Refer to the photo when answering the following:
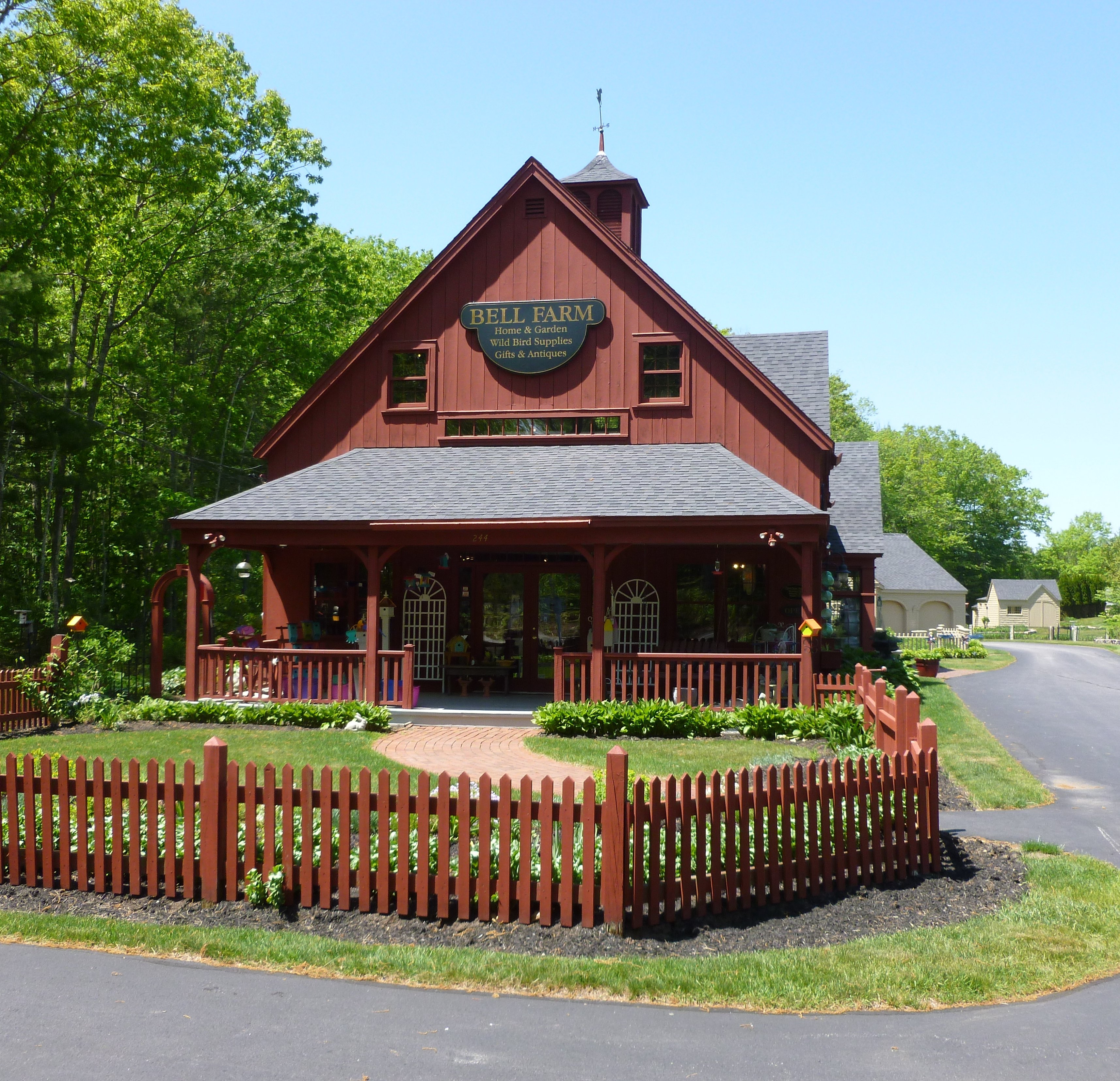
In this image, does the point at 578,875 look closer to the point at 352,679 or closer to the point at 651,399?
the point at 352,679

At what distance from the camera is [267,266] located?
1194 inches

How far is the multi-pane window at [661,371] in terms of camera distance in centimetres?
1930

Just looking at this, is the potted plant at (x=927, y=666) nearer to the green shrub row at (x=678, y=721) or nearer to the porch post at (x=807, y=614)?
the porch post at (x=807, y=614)

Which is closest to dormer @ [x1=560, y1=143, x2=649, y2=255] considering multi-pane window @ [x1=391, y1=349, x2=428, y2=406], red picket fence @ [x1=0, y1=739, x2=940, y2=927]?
multi-pane window @ [x1=391, y1=349, x2=428, y2=406]

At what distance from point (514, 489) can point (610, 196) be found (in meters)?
8.70

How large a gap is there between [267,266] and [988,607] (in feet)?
229

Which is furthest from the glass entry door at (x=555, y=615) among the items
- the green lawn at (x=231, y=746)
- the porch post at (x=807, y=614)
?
the green lawn at (x=231, y=746)

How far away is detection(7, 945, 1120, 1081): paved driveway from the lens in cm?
461

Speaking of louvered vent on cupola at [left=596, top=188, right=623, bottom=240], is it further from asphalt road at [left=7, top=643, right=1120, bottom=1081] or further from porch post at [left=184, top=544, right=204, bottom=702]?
asphalt road at [left=7, top=643, right=1120, bottom=1081]

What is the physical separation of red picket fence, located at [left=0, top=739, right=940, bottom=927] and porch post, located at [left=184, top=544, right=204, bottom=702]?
9197mm

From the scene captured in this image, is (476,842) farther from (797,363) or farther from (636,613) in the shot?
(797,363)

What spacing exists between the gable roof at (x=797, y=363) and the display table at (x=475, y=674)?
817 centimetres

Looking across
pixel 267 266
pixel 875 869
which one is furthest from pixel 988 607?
pixel 875 869

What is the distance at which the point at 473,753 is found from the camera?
13.1 meters
